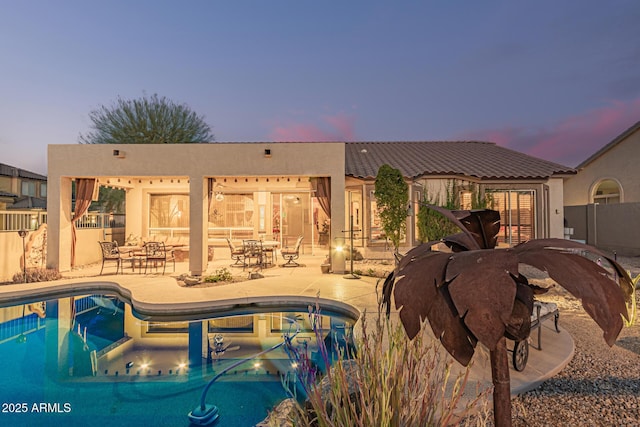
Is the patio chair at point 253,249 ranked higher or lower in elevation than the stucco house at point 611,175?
lower

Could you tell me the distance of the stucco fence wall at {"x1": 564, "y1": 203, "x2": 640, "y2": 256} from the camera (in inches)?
513

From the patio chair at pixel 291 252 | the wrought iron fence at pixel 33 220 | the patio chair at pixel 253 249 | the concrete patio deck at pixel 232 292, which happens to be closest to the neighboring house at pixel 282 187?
the wrought iron fence at pixel 33 220

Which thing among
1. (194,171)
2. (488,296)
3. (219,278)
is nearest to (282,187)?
(194,171)

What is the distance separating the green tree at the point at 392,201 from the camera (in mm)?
9570

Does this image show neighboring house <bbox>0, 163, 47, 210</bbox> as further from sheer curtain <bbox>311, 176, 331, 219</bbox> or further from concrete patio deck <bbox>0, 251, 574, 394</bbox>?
sheer curtain <bbox>311, 176, 331, 219</bbox>

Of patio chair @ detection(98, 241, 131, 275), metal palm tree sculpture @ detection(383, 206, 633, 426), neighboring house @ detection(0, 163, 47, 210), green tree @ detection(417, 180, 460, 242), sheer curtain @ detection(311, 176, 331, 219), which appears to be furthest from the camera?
neighboring house @ detection(0, 163, 47, 210)

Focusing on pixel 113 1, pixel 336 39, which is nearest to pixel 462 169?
pixel 336 39

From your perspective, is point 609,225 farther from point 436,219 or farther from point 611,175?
point 436,219

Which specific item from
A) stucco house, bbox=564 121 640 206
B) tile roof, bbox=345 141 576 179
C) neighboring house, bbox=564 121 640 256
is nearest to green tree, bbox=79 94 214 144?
tile roof, bbox=345 141 576 179

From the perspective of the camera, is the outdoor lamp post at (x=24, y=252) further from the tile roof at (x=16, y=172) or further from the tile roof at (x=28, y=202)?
the tile roof at (x=16, y=172)

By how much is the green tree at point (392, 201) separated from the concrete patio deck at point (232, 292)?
Answer: 164 centimetres

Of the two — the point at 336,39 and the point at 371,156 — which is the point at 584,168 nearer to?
the point at 371,156

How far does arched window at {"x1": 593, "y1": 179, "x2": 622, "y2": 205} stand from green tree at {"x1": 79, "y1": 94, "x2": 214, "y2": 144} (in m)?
25.3

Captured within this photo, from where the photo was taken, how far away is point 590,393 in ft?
10.7
